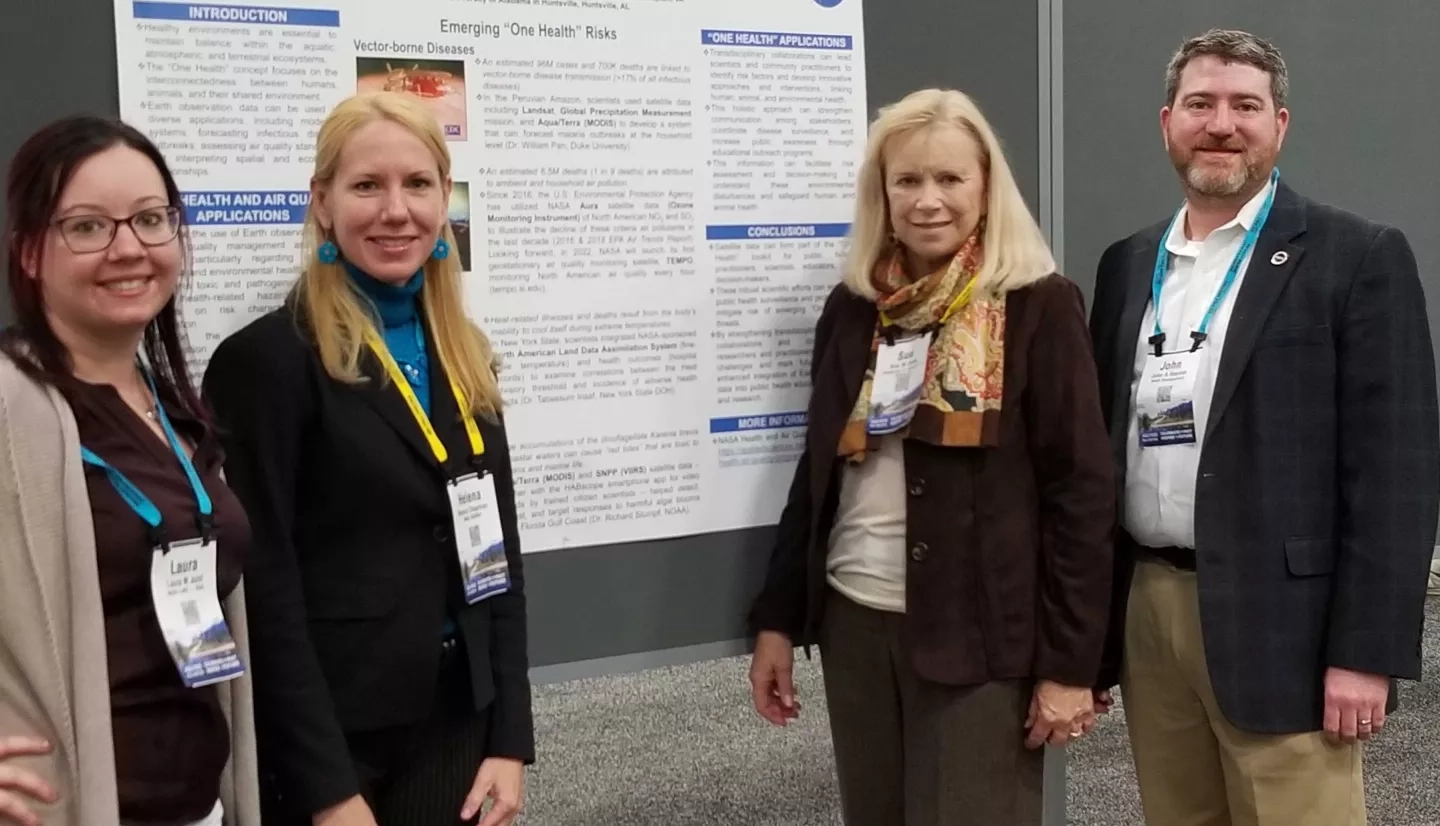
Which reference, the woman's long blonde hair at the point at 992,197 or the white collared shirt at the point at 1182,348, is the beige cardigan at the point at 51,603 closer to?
the woman's long blonde hair at the point at 992,197

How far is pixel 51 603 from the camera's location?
3.70 feet

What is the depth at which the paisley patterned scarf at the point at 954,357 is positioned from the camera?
170 centimetres

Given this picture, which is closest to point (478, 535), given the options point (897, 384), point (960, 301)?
point (897, 384)

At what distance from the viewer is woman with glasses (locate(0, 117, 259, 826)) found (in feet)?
3.71

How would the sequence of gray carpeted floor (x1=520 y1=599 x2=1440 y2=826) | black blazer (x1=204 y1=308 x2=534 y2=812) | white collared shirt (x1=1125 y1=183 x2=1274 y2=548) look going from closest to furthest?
black blazer (x1=204 y1=308 x2=534 y2=812)
white collared shirt (x1=1125 y1=183 x2=1274 y2=548)
gray carpeted floor (x1=520 y1=599 x2=1440 y2=826)

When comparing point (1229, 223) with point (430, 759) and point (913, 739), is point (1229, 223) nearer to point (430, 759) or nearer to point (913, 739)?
point (913, 739)

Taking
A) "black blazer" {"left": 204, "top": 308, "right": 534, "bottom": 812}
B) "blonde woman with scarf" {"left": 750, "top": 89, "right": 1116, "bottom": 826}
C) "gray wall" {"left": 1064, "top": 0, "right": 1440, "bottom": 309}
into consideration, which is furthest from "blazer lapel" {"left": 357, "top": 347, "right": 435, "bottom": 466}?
"gray wall" {"left": 1064, "top": 0, "right": 1440, "bottom": 309}

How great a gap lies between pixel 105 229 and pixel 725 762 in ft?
9.01

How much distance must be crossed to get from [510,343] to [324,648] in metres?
0.63

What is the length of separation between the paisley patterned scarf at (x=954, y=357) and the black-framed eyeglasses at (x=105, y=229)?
1021mm

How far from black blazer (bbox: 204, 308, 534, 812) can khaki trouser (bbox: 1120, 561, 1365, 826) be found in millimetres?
1088

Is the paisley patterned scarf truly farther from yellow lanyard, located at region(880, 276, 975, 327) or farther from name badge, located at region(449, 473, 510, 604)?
name badge, located at region(449, 473, 510, 604)

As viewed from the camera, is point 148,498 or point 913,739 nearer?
point 148,498

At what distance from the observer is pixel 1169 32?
2.73 metres
